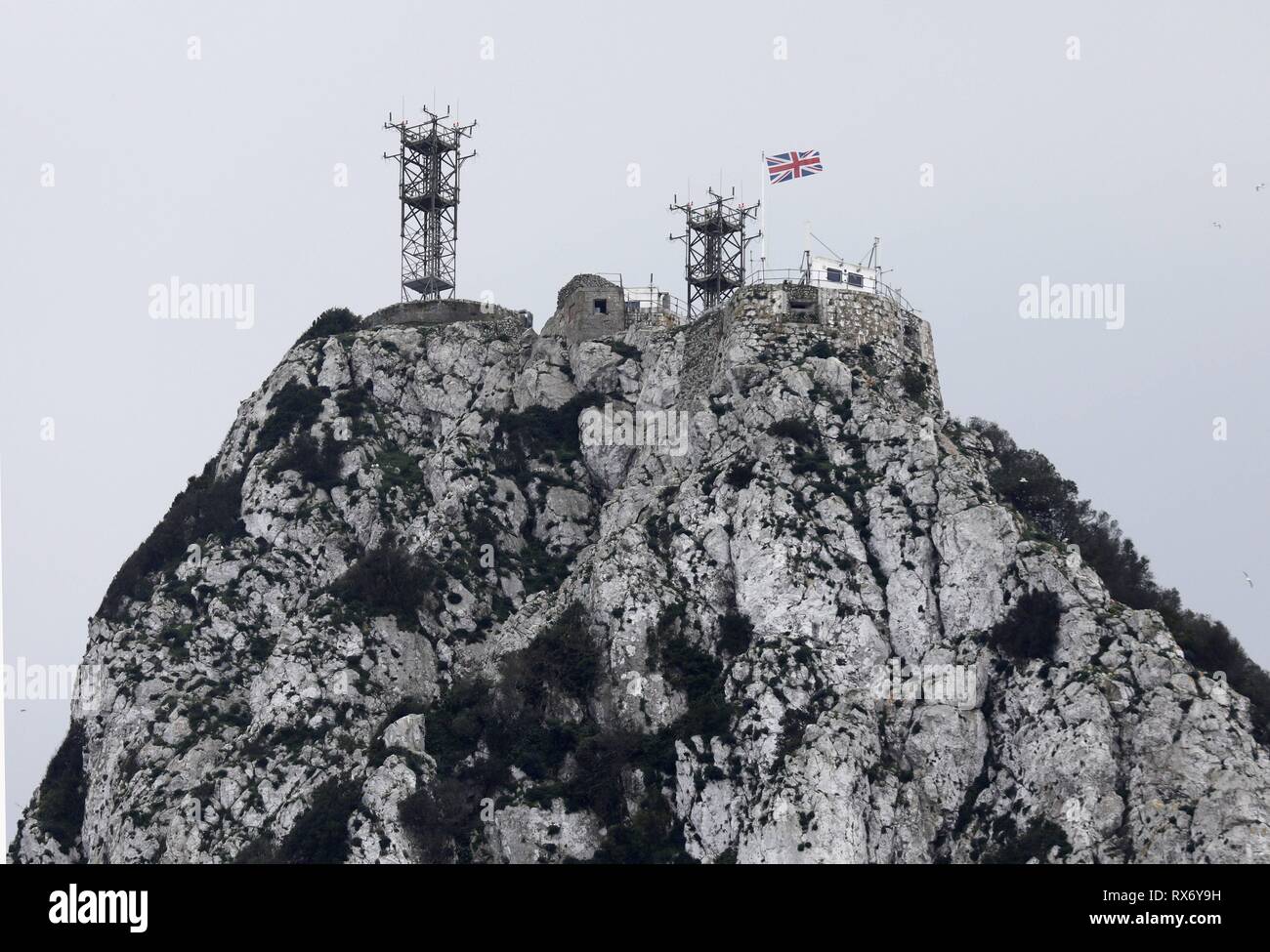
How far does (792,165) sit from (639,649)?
114ft

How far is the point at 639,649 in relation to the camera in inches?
4572

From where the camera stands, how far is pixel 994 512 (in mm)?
118812

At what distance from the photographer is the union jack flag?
5281 inches

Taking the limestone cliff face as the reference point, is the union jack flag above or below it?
above

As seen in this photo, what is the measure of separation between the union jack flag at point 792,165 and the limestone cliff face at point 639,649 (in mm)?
8492

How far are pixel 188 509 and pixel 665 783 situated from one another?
133ft

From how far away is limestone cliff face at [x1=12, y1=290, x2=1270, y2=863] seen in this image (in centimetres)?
10819

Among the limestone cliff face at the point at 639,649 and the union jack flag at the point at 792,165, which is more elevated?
the union jack flag at the point at 792,165

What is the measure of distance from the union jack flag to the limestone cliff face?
334 inches

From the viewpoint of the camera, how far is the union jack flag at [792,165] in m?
134

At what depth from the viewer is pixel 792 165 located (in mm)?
134250
